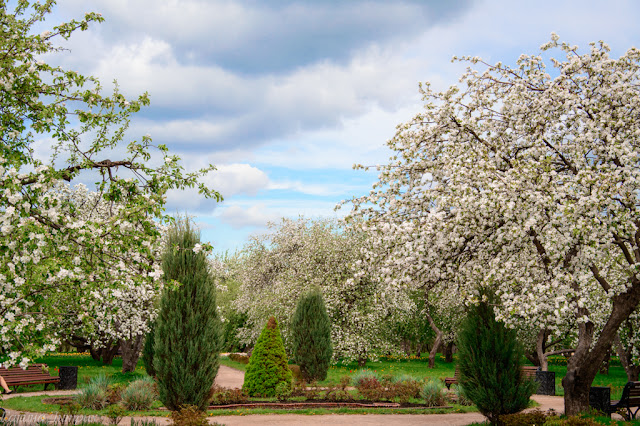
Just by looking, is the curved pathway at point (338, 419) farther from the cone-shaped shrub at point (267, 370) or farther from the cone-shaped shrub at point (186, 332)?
the cone-shaped shrub at point (267, 370)

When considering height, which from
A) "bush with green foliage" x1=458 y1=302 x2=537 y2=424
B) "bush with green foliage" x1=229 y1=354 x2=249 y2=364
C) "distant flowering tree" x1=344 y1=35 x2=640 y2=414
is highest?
"distant flowering tree" x1=344 y1=35 x2=640 y2=414

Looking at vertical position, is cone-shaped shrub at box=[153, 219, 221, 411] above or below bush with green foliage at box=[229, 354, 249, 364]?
above

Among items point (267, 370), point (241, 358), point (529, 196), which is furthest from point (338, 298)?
point (529, 196)

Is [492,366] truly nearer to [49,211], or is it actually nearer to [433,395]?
[433,395]

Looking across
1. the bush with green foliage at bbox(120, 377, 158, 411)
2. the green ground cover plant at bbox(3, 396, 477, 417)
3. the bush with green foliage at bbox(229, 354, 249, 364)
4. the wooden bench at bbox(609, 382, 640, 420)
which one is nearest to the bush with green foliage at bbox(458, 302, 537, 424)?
the green ground cover plant at bbox(3, 396, 477, 417)

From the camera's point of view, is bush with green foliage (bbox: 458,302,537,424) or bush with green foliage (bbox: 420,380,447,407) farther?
bush with green foliage (bbox: 420,380,447,407)

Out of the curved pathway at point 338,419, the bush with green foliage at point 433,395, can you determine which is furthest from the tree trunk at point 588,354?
the bush with green foliage at point 433,395

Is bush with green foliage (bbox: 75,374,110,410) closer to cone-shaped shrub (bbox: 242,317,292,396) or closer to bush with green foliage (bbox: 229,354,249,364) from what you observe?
cone-shaped shrub (bbox: 242,317,292,396)

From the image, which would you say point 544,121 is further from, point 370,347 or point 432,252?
point 370,347

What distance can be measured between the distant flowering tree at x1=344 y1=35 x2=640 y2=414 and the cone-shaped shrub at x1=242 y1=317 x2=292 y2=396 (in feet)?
23.3

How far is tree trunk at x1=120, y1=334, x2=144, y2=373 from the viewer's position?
974 inches

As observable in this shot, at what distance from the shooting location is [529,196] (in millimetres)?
9930

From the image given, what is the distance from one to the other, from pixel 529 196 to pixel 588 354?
5.01m

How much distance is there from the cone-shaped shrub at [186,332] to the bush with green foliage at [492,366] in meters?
6.04
